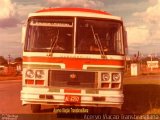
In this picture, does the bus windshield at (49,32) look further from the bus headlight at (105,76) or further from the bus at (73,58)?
the bus headlight at (105,76)

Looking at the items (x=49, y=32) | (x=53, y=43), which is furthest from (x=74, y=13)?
(x=53, y=43)

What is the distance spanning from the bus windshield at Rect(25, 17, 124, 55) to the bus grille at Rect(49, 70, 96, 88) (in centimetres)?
57

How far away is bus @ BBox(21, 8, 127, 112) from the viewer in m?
9.62

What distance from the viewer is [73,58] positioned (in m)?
9.77

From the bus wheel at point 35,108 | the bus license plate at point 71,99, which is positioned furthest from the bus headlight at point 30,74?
the bus wheel at point 35,108

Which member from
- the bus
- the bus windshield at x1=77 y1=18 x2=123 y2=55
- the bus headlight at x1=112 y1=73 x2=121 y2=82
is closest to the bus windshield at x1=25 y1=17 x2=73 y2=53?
the bus

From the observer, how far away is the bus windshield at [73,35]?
1004 centimetres

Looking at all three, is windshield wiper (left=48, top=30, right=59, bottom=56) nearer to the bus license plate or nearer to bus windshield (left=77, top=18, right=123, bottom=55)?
bus windshield (left=77, top=18, right=123, bottom=55)

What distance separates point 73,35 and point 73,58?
0.67 meters

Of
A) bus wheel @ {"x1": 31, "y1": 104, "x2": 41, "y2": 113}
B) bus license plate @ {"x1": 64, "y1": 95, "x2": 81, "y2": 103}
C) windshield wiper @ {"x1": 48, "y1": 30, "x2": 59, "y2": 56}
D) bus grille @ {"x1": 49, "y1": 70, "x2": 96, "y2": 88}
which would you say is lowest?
bus wheel @ {"x1": 31, "y1": 104, "x2": 41, "y2": 113}

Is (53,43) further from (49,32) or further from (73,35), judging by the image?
(73,35)

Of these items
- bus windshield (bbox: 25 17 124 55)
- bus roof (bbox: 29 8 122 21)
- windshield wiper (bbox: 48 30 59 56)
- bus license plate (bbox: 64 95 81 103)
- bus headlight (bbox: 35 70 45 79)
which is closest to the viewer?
bus license plate (bbox: 64 95 81 103)

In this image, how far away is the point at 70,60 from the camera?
975 cm

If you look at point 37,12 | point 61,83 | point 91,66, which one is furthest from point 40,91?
point 37,12
